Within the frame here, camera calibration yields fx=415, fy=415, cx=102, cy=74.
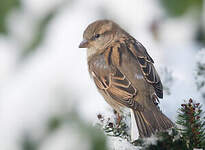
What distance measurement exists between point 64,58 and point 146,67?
7.13ft

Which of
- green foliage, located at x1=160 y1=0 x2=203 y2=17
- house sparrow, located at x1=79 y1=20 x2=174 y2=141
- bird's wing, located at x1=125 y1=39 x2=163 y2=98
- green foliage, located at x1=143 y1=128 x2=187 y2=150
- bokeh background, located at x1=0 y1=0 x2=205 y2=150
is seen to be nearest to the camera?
green foliage, located at x1=143 y1=128 x2=187 y2=150

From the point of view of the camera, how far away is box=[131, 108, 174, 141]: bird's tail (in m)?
1.92

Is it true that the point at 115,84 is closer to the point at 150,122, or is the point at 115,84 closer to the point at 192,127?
the point at 150,122

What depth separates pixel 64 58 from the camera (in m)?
4.52

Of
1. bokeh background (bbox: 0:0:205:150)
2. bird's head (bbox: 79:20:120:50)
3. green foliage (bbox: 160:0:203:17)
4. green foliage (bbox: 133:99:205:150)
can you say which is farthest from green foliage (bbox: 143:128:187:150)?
green foliage (bbox: 160:0:203:17)

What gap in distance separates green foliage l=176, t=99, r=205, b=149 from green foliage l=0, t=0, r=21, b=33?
281cm

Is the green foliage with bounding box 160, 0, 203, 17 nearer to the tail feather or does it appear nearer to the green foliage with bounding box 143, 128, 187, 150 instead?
the tail feather

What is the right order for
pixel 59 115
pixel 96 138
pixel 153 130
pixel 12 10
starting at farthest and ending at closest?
1. pixel 12 10
2. pixel 59 115
3. pixel 96 138
4. pixel 153 130

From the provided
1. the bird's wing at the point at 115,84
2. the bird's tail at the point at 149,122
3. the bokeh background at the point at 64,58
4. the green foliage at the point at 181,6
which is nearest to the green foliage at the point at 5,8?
the bokeh background at the point at 64,58

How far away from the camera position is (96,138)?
316 centimetres

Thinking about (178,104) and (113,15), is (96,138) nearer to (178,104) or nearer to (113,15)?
(178,104)

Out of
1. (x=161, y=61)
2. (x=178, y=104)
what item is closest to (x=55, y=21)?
(x=161, y=61)

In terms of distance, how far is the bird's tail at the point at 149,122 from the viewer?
192 cm

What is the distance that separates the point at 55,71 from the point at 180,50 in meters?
1.29
